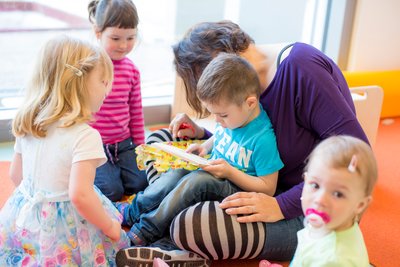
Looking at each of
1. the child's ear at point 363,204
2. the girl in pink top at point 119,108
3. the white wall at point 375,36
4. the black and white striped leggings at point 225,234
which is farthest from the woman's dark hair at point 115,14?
the white wall at point 375,36

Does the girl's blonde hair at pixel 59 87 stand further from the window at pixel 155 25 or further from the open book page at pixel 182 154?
the window at pixel 155 25

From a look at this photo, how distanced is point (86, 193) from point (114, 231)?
15cm

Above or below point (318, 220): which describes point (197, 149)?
below

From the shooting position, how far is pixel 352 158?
32.7 inches

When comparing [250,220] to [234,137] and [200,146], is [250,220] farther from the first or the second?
[200,146]

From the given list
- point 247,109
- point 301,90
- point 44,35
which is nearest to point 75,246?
point 247,109

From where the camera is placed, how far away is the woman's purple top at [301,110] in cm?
121

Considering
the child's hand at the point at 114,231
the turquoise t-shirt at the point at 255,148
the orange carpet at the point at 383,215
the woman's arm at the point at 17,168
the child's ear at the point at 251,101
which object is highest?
the child's ear at the point at 251,101

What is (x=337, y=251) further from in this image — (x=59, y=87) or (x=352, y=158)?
(x=59, y=87)

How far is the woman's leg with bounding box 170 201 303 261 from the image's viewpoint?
1.20 meters

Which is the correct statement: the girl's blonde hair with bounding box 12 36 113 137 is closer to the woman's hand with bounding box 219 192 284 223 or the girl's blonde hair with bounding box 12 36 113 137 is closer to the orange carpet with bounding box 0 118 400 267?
the woman's hand with bounding box 219 192 284 223

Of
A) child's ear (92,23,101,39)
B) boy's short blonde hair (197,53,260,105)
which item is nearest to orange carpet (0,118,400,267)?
boy's short blonde hair (197,53,260,105)

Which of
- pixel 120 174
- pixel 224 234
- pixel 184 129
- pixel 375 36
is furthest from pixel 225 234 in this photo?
pixel 375 36

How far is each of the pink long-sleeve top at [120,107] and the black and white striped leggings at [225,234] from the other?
1.95ft
